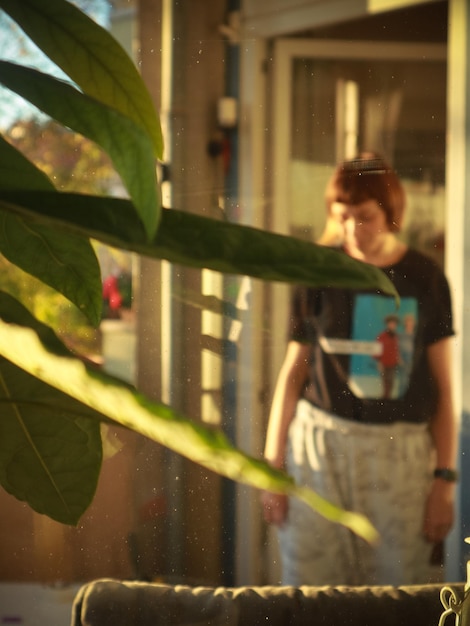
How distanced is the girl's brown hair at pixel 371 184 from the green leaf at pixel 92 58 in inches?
21.6

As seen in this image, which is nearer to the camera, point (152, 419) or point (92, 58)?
point (152, 419)

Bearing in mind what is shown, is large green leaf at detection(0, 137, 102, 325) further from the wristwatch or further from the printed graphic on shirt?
the wristwatch

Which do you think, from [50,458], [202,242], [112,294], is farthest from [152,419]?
[112,294]

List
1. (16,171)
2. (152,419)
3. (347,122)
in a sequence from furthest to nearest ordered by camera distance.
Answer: (347,122), (16,171), (152,419)

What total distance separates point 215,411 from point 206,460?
78cm

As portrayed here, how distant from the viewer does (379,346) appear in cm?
98

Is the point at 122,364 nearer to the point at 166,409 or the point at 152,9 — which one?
the point at 152,9

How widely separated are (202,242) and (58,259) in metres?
0.17

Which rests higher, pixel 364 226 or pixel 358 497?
pixel 364 226

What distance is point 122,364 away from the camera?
3.21 feet

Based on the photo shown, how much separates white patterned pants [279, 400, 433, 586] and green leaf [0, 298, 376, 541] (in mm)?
740

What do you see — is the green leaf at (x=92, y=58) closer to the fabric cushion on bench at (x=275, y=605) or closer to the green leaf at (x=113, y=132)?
the green leaf at (x=113, y=132)

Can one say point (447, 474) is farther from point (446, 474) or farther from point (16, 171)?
point (16, 171)

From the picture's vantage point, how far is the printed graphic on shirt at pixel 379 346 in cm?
97
